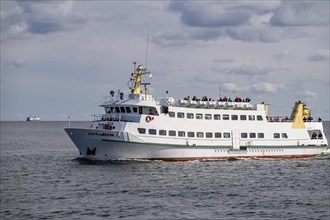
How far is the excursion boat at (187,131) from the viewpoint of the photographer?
176ft

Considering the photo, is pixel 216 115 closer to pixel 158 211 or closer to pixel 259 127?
pixel 259 127

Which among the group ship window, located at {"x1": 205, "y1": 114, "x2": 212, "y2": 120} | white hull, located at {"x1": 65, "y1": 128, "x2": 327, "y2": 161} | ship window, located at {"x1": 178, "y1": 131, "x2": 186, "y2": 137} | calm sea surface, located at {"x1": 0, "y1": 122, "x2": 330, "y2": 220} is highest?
ship window, located at {"x1": 205, "y1": 114, "x2": 212, "y2": 120}

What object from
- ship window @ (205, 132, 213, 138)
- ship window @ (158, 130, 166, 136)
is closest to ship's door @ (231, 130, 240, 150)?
ship window @ (205, 132, 213, 138)

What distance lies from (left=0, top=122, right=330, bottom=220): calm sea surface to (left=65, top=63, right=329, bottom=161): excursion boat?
5.76 feet

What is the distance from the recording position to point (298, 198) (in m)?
37.1

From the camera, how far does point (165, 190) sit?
3981 cm

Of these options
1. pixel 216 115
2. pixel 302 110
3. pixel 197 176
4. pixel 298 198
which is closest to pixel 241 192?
pixel 298 198

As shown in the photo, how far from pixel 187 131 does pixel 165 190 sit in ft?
56.3

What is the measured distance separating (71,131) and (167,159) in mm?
10193

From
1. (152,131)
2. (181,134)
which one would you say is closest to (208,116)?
(181,134)

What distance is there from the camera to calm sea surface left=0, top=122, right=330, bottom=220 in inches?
1277

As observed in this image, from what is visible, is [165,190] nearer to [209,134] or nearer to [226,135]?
[209,134]

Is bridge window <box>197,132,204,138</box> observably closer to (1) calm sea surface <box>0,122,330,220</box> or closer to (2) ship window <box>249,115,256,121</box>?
(1) calm sea surface <box>0,122,330,220</box>

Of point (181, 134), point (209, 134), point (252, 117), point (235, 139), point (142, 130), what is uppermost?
point (252, 117)
